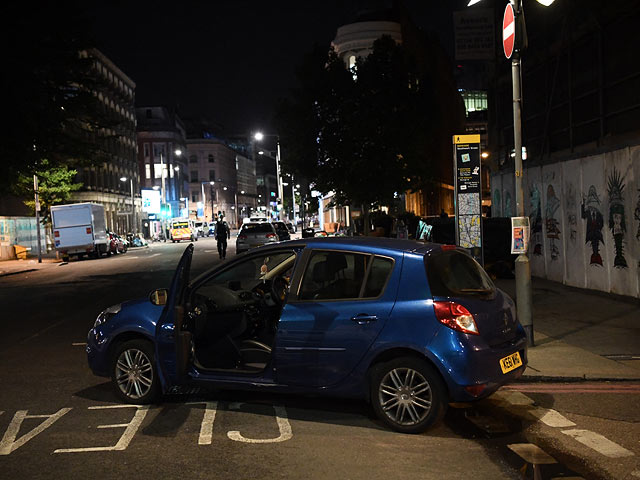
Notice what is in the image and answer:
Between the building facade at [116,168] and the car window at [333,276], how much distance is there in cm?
6731

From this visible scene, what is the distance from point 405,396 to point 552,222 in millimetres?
12085

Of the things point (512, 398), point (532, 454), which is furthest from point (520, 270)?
point (532, 454)

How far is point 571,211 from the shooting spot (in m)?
15.6

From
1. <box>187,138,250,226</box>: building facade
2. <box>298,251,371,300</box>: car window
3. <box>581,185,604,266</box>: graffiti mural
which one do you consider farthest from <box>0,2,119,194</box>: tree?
<box>187,138,250,226</box>: building facade

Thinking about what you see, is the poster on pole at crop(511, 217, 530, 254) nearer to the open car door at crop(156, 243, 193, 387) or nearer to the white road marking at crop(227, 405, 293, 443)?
the white road marking at crop(227, 405, 293, 443)

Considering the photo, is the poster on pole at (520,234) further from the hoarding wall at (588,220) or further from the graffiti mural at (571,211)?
the graffiti mural at (571,211)

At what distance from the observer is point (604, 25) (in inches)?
574

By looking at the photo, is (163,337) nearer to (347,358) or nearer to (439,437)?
(347,358)

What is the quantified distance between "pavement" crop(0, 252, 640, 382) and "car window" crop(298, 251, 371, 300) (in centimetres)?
273

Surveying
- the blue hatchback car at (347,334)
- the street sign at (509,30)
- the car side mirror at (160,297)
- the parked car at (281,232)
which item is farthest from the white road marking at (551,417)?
the parked car at (281,232)

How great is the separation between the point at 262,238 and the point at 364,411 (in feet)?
90.1

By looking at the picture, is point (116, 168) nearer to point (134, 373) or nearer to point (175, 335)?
point (134, 373)

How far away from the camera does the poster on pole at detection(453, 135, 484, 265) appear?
40.6 feet

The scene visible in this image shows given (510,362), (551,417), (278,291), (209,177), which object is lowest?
(551,417)
